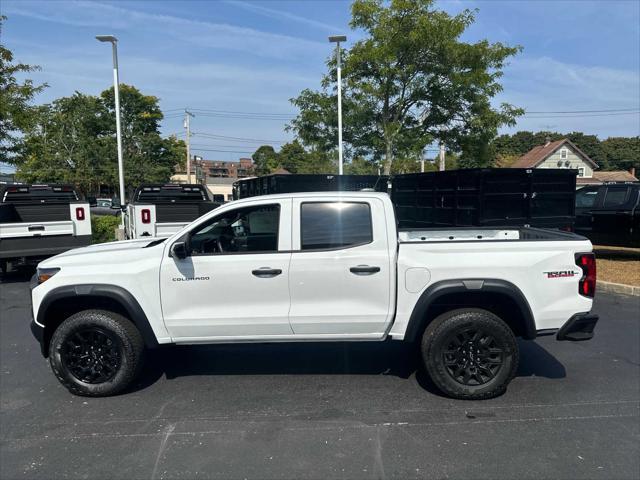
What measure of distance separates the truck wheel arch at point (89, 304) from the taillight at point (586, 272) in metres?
3.66

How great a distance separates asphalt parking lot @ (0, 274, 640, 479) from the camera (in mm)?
3314

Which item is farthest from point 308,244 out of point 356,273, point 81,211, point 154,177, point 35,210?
point 154,177

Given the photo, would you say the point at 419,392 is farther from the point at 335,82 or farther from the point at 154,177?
the point at 154,177

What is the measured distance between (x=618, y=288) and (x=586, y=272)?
5.49m

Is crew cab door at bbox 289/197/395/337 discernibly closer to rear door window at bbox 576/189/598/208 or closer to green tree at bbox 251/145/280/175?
rear door window at bbox 576/189/598/208

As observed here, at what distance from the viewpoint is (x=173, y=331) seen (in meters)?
4.36

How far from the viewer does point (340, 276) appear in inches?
167

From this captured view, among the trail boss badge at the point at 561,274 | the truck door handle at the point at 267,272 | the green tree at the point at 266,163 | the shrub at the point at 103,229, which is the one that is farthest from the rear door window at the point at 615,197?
the green tree at the point at 266,163

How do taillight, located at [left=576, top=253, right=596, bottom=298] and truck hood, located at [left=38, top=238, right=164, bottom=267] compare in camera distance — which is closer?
taillight, located at [left=576, top=253, right=596, bottom=298]

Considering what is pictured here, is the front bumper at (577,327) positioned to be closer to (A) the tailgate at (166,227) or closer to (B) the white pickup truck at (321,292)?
(B) the white pickup truck at (321,292)

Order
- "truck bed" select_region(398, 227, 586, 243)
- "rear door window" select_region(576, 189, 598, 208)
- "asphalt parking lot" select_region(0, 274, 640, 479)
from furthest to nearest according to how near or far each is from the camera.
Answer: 1. "rear door window" select_region(576, 189, 598, 208)
2. "truck bed" select_region(398, 227, 586, 243)
3. "asphalt parking lot" select_region(0, 274, 640, 479)

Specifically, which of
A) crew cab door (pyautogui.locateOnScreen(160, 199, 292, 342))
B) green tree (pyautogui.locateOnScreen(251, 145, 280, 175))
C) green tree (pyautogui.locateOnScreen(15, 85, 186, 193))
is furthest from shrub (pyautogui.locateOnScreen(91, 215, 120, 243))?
green tree (pyautogui.locateOnScreen(251, 145, 280, 175))

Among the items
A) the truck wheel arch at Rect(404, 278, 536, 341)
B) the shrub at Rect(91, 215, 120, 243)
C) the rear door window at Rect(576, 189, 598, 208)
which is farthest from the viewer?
the rear door window at Rect(576, 189, 598, 208)

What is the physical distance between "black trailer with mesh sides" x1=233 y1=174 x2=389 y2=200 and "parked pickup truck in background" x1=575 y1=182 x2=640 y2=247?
17.9 ft
